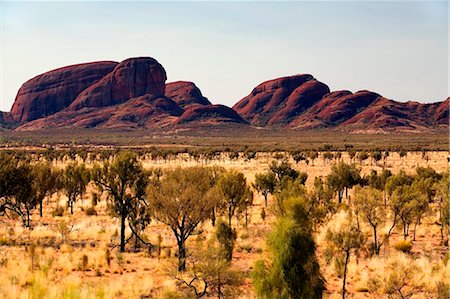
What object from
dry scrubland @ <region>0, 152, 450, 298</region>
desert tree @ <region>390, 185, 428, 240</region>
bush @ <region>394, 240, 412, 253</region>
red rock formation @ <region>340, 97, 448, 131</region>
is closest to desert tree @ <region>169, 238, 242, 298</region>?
dry scrubland @ <region>0, 152, 450, 298</region>

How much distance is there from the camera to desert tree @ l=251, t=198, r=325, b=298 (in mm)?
14742

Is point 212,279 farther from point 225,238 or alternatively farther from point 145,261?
point 145,261

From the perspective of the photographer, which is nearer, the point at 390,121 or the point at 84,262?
the point at 84,262

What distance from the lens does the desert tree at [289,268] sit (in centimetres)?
1474

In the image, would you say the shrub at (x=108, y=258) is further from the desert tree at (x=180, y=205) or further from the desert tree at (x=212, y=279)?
the desert tree at (x=212, y=279)

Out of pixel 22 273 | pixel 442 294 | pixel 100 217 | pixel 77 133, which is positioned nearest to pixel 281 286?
pixel 442 294

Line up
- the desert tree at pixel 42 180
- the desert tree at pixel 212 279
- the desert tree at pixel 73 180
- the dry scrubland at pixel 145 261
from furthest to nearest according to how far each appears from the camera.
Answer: the desert tree at pixel 73 180 → the desert tree at pixel 42 180 → the dry scrubland at pixel 145 261 → the desert tree at pixel 212 279

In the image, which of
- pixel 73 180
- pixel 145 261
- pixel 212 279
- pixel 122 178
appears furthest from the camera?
pixel 73 180

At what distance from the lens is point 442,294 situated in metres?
14.6

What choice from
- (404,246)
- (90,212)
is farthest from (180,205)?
(90,212)

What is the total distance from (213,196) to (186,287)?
215 inches

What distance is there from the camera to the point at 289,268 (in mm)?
14828

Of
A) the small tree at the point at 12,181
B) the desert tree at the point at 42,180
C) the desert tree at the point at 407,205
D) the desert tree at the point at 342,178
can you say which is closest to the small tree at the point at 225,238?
the desert tree at the point at 407,205

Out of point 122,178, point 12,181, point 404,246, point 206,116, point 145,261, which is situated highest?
point 206,116
